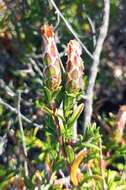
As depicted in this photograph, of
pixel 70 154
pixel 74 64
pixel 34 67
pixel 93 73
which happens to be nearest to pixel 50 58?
pixel 74 64

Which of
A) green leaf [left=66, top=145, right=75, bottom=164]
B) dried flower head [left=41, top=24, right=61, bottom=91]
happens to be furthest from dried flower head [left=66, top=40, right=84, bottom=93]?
green leaf [left=66, top=145, right=75, bottom=164]

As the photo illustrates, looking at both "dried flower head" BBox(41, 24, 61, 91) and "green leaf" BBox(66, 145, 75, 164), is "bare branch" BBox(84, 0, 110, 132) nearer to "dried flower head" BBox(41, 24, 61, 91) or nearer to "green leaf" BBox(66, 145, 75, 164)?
"green leaf" BBox(66, 145, 75, 164)

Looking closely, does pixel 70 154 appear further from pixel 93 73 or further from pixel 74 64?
pixel 93 73

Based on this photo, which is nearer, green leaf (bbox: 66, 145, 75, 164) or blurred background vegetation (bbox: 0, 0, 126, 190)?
green leaf (bbox: 66, 145, 75, 164)

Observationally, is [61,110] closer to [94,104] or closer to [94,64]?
[94,64]

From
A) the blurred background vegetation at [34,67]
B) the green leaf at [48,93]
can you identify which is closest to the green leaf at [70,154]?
the green leaf at [48,93]

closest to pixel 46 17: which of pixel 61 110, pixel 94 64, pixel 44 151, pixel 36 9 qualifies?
pixel 36 9

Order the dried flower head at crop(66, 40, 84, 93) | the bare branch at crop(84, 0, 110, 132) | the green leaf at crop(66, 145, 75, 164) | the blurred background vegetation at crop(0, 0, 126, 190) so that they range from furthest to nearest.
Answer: the blurred background vegetation at crop(0, 0, 126, 190) → the bare branch at crop(84, 0, 110, 132) → the green leaf at crop(66, 145, 75, 164) → the dried flower head at crop(66, 40, 84, 93)
